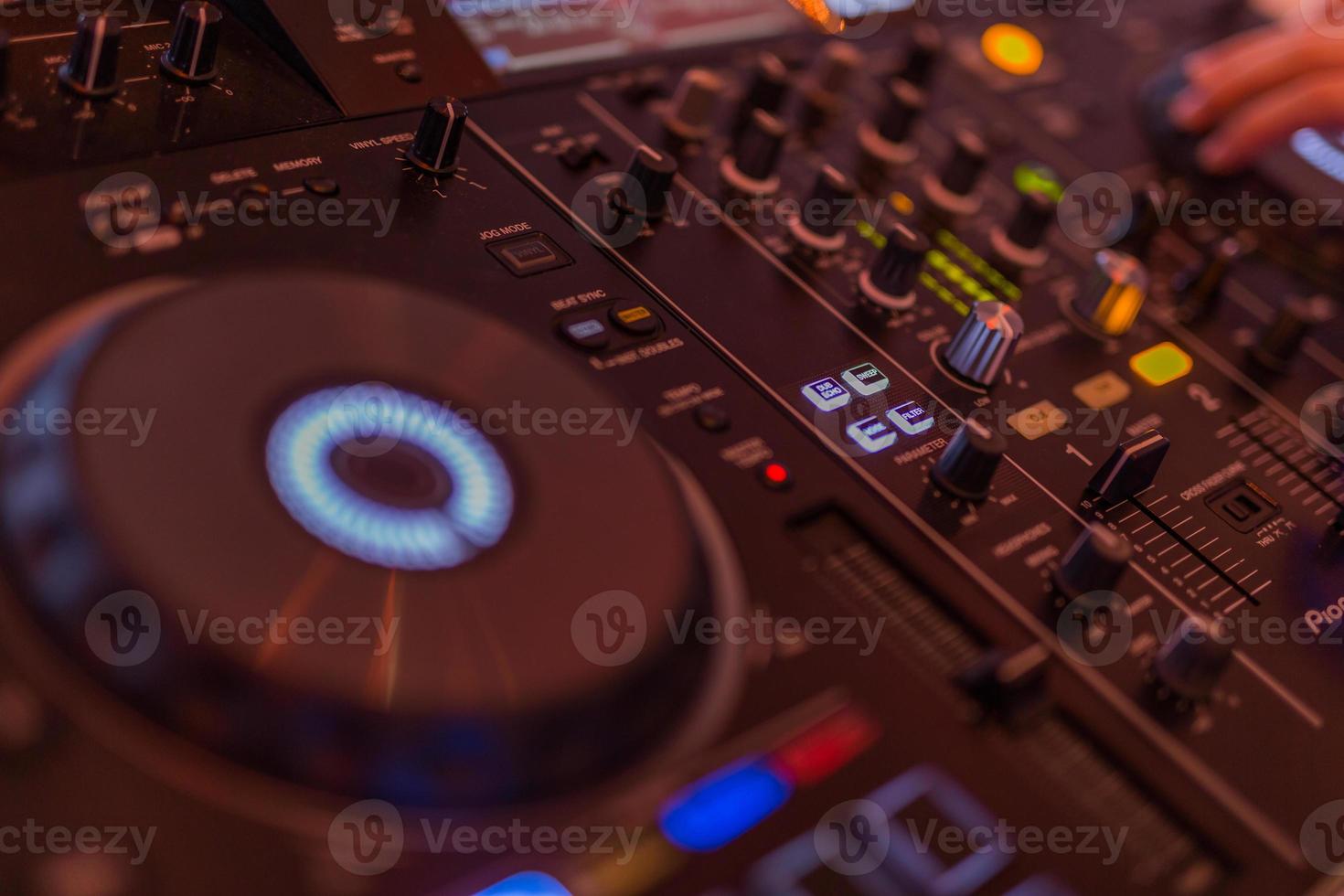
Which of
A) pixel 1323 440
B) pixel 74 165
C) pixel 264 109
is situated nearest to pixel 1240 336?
pixel 1323 440

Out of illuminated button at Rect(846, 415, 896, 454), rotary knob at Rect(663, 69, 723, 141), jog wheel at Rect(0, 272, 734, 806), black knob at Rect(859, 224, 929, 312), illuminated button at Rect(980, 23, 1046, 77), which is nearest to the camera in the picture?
jog wheel at Rect(0, 272, 734, 806)

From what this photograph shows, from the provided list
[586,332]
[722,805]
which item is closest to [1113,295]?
[586,332]

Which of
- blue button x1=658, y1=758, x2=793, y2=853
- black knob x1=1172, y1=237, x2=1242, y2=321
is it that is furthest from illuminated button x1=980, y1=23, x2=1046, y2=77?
blue button x1=658, y1=758, x2=793, y2=853

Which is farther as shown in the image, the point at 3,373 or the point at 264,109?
the point at 264,109

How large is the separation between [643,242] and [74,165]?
41cm

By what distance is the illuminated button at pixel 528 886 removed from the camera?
0.56 metres

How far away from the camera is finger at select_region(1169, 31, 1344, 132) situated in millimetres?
1386

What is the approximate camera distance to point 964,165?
1.19 metres

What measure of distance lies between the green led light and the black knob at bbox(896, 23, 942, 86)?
0.15 m

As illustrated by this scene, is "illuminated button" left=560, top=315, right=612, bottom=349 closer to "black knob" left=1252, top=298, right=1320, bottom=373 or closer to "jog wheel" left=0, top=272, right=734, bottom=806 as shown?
"jog wheel" left=0, top=272, right=734, bottom=806

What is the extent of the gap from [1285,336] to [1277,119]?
0.33 m

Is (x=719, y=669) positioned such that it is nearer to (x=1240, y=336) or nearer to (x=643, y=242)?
(x=643, y=242)

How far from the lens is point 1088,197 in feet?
4.36

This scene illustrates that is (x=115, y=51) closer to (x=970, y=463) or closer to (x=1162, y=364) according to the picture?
(x=970, y=463)
